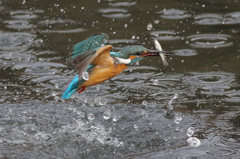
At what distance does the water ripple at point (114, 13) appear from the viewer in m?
7.66

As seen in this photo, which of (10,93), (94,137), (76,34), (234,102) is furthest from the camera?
(76,34)

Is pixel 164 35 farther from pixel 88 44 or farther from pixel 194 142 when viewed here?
pixel 194 142

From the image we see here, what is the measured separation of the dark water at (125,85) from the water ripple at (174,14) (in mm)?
19

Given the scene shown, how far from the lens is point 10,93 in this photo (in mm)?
5391

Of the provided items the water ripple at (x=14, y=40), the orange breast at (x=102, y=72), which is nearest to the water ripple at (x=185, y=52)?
the orange breast at (x=102, y=72)

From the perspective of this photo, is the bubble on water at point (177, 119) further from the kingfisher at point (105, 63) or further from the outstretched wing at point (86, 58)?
the outstretched wing at point (86, 58)

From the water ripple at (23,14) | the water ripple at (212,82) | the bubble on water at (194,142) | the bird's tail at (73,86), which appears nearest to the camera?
the bubble on water at (194,142)

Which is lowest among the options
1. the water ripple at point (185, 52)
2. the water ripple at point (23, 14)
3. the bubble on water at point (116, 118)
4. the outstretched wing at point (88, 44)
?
the bubble on water at point (116, 118)

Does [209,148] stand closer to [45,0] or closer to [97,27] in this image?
[97,27]

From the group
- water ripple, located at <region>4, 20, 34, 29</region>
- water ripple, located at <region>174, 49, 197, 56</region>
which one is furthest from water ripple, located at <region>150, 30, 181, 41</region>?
water ripple, located at <region>4, 20, 34, 29</region>

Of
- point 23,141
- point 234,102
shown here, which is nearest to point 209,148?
point 234,102

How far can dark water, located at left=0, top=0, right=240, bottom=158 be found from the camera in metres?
4.24

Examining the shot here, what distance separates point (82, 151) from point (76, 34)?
3.38 m

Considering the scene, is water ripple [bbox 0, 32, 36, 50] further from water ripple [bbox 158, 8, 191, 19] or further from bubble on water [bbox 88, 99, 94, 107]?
water ripple [bbox 158, 8, 191, 19]
